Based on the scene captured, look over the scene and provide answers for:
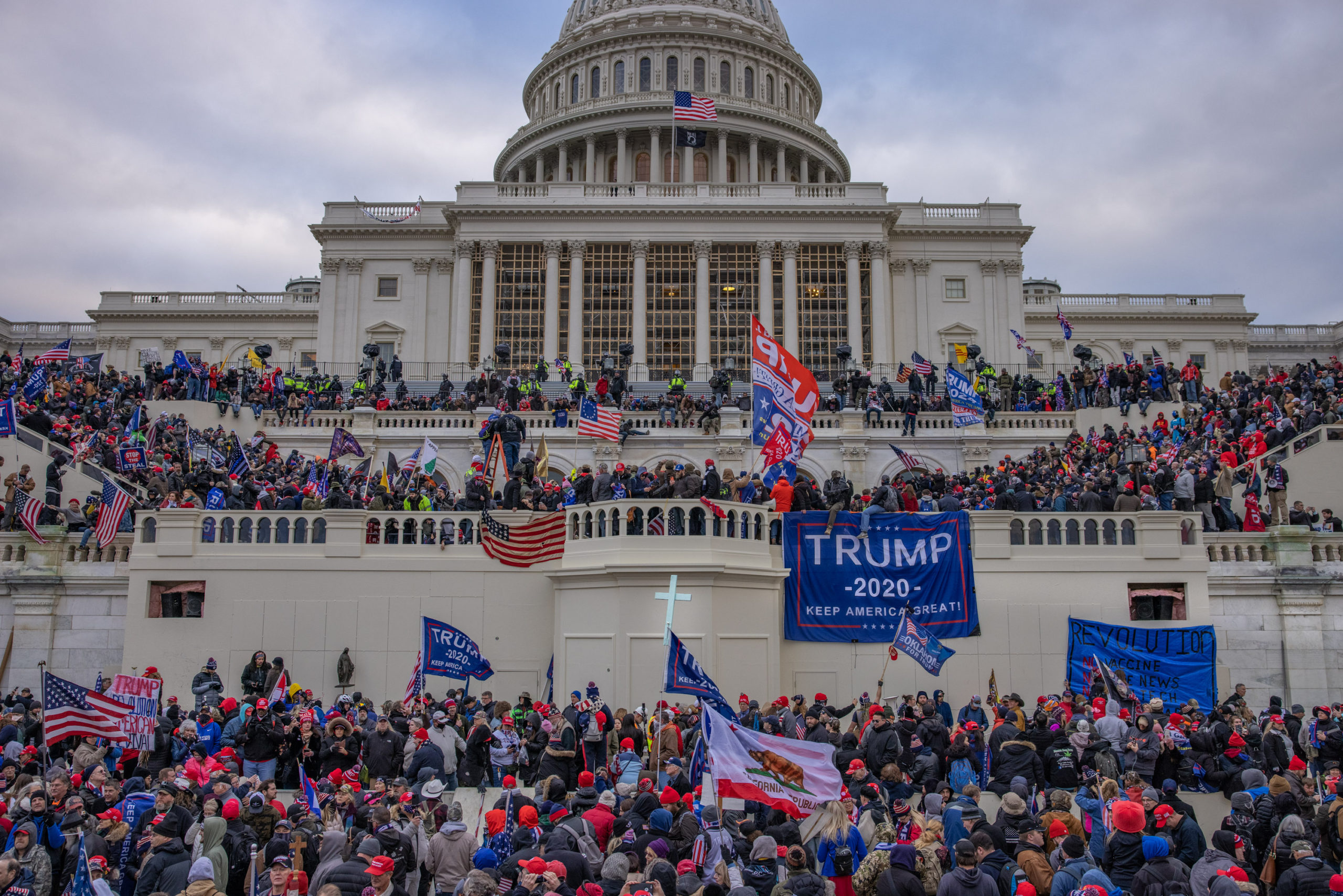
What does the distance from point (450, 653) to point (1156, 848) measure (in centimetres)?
1274

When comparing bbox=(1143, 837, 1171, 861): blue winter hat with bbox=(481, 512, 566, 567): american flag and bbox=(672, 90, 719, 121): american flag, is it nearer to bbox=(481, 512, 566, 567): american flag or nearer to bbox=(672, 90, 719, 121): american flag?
bbox=(481, 512, 566, 567): american flag

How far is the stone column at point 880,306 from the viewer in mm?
59094

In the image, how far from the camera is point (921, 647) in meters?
18.8

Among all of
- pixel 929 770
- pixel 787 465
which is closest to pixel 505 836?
pixel 929 770

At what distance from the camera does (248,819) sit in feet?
38.6

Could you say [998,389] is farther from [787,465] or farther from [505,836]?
[505,836]

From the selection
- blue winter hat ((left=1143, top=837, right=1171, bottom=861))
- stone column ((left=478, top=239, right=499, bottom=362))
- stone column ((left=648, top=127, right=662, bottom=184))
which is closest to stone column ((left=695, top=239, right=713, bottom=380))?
stone column ((left=478, top=239, right=499, bottom=362))

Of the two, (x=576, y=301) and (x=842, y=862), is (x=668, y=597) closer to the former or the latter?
(x=842, y=862)

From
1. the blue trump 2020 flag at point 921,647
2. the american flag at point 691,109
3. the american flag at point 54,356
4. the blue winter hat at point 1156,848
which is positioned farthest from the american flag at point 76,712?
the american flag at point 691,109

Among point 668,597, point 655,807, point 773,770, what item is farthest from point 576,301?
point 655,807

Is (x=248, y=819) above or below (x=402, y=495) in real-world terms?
below

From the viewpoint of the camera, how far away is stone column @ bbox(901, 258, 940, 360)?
61969mm

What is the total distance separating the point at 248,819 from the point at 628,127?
234 ft

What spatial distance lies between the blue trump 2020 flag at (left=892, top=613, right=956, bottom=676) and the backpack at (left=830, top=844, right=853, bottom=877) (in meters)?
8.00
